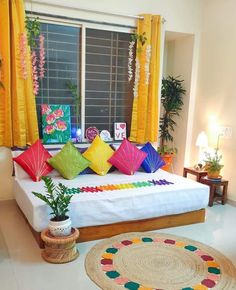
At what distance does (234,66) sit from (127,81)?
5.03ft

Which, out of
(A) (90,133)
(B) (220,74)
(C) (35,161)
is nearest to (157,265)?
(C) (35,161)

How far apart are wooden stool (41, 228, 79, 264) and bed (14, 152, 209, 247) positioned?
0.67 ft

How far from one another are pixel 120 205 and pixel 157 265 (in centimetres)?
69

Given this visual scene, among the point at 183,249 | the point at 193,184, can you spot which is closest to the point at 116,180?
the point at 193,184

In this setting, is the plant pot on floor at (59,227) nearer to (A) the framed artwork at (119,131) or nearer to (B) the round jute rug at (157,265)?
(B) the round jute rug at (157,265)

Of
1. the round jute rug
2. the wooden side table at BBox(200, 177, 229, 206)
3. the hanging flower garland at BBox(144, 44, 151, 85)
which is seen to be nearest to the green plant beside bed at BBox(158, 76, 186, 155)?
the hanging flower garland at BBox(144, 44, 151, 85)

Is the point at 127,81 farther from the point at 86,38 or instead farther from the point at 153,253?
the point at 153,253

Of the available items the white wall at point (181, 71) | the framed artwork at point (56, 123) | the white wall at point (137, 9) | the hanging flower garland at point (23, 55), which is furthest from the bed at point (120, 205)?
the white wall at point (137, 9)

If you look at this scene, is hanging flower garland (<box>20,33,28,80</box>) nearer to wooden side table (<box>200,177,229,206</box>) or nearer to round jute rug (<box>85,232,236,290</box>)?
round jute rug (<box>85,232,236,290</box>)

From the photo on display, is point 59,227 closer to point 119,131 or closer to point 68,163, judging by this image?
point 68,163

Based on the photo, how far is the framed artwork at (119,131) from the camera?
437 centimetres

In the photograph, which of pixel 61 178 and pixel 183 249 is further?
pixel 61 178

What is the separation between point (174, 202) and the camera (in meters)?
3.15

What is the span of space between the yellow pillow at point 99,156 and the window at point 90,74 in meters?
0.56
